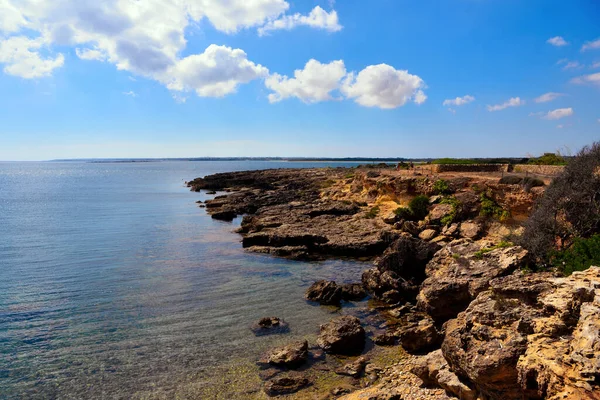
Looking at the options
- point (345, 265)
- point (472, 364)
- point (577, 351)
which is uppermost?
point (577, 351)

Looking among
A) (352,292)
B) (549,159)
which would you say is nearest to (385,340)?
(352,292)

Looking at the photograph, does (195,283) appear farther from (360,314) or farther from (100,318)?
(360,314)

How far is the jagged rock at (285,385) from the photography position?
12211 mm

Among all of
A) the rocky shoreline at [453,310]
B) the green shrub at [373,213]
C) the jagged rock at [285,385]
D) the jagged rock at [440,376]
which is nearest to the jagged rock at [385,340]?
the rocky shoreline at [453,310]

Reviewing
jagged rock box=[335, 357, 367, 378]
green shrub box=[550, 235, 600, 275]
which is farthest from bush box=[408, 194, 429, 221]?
jagged rock box=[335, 357, 367, 378]

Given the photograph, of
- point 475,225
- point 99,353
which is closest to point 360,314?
point 99,353

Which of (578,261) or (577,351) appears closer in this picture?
(577,351)

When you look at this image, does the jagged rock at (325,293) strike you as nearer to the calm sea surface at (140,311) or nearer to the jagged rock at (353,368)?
the calm sea surface at (140,311)

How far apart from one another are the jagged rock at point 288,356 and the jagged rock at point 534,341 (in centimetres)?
545

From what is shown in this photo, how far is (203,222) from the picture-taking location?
45969 millimetres

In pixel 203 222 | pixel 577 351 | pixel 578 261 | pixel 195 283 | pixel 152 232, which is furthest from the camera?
pixel 203 222

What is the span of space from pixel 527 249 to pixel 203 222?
3761 centimetres

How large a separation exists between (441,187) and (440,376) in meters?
25.9

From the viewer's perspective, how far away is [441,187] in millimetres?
34062
